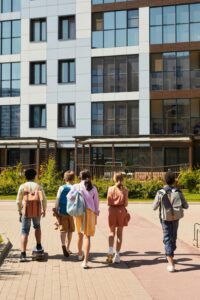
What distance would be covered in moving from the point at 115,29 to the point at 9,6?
909cm

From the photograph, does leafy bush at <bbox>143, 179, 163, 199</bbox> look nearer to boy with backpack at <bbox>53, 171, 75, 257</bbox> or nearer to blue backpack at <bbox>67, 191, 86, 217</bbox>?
boy with backpack at <bbox>53, 171, 75, 257</bbox>

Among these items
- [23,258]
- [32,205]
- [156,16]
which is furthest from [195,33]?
[23,258]

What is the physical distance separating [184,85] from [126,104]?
14.4 ft

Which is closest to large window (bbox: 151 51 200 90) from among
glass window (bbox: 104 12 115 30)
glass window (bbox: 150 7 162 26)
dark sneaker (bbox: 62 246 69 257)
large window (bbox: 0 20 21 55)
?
glass window (bbox: 150 7 162 26)

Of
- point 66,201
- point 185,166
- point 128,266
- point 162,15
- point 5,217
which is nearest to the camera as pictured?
point 128,266

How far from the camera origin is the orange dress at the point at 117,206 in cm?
954

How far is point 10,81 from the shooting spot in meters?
40.6

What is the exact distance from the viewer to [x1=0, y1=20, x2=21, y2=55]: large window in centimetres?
4066

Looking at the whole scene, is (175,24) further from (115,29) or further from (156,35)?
(115,29)

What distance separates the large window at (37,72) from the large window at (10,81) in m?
1.10

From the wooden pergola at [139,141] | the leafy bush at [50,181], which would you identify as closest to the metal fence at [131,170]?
the wooden pergola at [139,141]

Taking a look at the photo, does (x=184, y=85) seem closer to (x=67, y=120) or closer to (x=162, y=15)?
(x=162, y=15)

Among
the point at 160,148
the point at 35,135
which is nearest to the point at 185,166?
the point at 160,148

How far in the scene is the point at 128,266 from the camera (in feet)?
30.0
